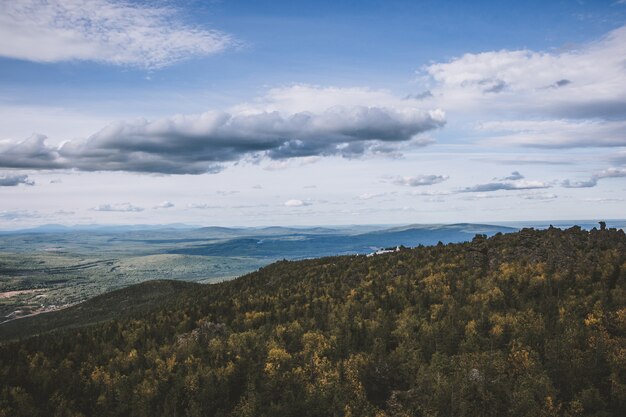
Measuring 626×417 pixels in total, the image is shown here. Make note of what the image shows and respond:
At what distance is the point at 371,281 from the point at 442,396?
53.9 meters

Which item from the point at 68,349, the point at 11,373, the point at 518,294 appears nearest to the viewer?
the point at 518,294

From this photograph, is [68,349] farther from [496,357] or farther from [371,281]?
[496,357]

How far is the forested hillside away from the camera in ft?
203

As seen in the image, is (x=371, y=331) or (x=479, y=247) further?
(x=479, y=247)

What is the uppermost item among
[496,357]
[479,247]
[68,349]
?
[479,247]

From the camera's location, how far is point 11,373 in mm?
90375

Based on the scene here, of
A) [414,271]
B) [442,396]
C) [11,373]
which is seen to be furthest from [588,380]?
[11,373]

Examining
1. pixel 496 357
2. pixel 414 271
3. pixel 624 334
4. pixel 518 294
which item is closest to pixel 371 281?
pixel 414 271

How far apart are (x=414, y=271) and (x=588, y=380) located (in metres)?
53.7

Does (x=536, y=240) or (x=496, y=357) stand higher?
(x=536, y=240)

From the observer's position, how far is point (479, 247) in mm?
116438

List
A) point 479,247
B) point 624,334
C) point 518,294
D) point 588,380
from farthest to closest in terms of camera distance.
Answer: point 479,247
point 518,294
point 624,334
point 588,380

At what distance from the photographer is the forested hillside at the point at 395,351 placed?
61.8 m

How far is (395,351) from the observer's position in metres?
76.7
